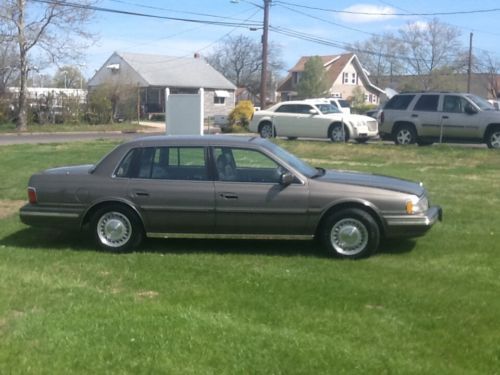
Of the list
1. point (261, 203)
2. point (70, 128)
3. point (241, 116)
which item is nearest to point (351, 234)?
point (261, 203)

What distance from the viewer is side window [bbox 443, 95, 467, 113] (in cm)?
2041

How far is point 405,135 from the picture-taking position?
70.0 feet

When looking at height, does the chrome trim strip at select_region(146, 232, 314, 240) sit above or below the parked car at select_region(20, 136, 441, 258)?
below

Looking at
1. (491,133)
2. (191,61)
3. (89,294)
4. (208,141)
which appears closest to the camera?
(89,294)

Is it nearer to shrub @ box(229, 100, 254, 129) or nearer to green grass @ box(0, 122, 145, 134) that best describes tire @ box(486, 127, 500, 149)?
shrub @ box(229, 100, 254, 129)

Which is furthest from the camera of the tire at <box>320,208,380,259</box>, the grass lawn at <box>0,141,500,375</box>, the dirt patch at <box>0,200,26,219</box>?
the dirt patch at <box>0,200,26,219</box>

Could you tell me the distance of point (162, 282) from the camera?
6.40 metres

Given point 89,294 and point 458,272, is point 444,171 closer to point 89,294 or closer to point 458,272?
point 458,272

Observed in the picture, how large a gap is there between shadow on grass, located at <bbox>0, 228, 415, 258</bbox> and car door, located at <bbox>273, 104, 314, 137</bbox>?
16.2m

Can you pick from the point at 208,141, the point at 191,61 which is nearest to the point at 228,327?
the point at 208,141

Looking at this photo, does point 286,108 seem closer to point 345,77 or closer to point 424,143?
point 424,143

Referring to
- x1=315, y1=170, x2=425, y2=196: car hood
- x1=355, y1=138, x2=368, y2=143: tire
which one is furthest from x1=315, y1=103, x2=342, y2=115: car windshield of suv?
x1=315, y1=170, x2=425, y2=196: car hood

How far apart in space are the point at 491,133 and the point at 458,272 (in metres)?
14.4

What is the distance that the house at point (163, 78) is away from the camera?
5832 centimetres
